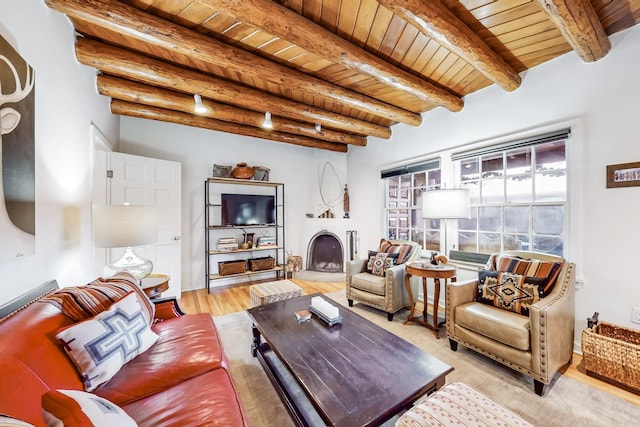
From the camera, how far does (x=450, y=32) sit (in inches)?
70.3

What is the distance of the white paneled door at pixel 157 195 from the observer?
312cm

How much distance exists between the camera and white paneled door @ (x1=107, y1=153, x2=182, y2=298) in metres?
3.12

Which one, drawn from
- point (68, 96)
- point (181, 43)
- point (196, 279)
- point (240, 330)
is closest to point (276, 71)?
point (181, 43)

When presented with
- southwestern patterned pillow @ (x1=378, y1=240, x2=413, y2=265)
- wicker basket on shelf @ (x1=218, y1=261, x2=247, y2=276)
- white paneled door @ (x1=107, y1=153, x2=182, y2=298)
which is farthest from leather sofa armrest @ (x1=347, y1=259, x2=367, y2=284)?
white paneled door @ (x1=107, y1=153, x2=182, y2=298)

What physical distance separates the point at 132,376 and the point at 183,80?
2.49 meters

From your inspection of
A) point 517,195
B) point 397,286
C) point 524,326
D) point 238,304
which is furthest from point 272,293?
point 517,195

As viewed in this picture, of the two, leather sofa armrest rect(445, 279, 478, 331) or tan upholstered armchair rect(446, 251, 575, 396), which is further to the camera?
leather sofa armrest rect(445, 279, 478, 331)

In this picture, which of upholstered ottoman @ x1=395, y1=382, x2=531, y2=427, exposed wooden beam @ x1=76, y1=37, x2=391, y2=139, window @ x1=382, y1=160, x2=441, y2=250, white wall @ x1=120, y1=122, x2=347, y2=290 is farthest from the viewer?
white wall @ x1=120, y1=122, x2=347, y2=290

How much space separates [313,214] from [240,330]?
2964mm

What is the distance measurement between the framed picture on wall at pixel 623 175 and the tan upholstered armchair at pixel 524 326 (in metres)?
0.75

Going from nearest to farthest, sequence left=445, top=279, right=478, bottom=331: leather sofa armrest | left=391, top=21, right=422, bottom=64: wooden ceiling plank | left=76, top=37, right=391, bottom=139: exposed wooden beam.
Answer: left=391, top=21, right=422, bottom=64: wooden ceiling plank, left=76, top=37, right=391, bottom=139: exposed wooden beam, left=445, top=279, right=478, bottom=331: leather sofa armrest

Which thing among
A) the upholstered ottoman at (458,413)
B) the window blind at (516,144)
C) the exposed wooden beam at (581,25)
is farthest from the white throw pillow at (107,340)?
the window blind at (516,144)

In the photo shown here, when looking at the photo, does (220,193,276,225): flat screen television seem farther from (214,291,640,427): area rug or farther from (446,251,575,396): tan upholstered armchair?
(446,251,575,396): tan upholstered armchair

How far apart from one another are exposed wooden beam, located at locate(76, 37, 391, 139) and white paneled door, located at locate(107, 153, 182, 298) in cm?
107
